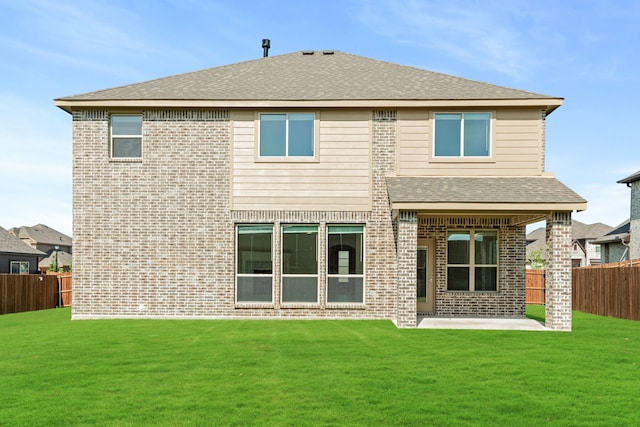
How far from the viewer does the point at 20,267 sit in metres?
37.3

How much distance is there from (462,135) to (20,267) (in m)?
33.4

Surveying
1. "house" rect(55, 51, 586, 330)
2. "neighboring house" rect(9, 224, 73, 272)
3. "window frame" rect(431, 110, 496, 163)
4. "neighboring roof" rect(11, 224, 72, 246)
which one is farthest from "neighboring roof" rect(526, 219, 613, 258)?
"neighboring roof" rect(11, 224, 72, 246)

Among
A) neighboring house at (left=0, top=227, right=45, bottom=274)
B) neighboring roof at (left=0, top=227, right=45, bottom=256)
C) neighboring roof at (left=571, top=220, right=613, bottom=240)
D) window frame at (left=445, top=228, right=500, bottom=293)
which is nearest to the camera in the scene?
window frame at (left=445, top=228, right=500, bottom=293)

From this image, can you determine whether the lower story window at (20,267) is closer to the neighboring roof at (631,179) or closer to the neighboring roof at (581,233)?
the neighboring roof at (631,179)

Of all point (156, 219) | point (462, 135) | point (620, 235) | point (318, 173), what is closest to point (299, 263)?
point (318, 173)

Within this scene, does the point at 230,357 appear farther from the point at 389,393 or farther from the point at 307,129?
the point at 307,129

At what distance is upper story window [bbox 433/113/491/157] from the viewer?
15695 millimetres

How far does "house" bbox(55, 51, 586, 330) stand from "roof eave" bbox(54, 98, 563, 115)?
0.13ft

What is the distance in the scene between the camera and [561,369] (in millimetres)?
9156

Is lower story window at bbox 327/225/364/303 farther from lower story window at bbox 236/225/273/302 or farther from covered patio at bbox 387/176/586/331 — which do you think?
lower story window at bbox 236/225/273/302

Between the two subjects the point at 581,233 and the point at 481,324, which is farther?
A: the point at 581,233

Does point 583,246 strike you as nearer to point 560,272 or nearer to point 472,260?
point 472,260

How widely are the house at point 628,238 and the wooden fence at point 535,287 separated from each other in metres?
10.9

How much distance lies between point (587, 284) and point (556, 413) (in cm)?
1604
